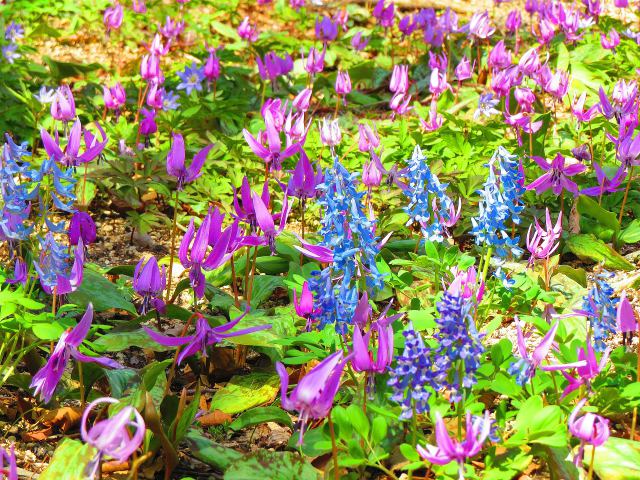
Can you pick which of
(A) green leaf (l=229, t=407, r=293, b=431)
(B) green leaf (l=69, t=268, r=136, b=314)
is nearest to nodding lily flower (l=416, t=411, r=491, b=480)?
(A) green leaf (l=229, t=407, r=293, b=431)

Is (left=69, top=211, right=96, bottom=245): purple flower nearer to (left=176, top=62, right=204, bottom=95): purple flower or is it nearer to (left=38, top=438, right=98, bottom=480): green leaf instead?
(left=38, top=438, right=98, bottom=480): green leaf

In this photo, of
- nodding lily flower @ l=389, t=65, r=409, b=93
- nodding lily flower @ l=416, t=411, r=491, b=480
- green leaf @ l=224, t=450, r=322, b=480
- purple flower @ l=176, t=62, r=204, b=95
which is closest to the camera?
nodding lily flower @ l=416, t=411, r=491, b=480

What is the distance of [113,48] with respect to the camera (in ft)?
21.0

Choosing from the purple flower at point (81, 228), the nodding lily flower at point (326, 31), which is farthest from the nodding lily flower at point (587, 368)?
the nodding lily flower at point (326, 31)

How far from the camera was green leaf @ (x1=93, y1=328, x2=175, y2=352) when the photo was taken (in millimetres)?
2271

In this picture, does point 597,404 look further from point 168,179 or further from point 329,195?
point 168,179

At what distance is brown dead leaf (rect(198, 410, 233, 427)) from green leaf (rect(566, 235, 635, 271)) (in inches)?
62.4

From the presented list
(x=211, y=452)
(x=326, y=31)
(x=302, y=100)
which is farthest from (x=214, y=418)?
(x=326, y=31)

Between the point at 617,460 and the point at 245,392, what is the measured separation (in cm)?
102

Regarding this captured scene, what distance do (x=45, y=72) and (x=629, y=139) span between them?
370 centimetres

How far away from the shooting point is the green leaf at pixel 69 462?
1781 mm

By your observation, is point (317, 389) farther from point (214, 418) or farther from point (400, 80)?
point (400, 80)

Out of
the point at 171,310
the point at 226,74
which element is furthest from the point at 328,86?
the point at 171,310

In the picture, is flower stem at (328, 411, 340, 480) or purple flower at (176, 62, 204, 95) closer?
flower stem at (328, 411, 340, 480)
